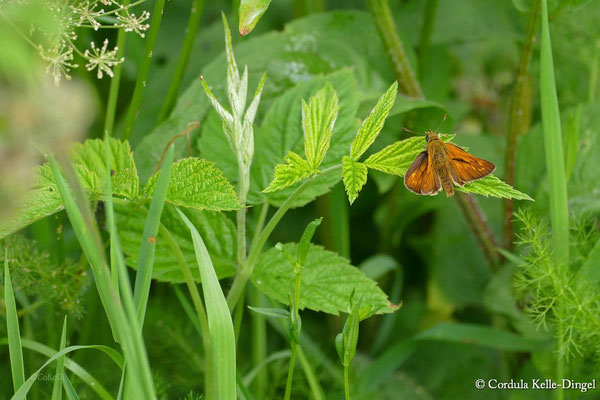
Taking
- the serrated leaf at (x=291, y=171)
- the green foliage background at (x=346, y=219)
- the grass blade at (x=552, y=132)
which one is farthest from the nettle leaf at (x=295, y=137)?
the grass blade at (x=552, y=132)

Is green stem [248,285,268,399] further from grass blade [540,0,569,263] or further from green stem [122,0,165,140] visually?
grass blade [540,0,569,263]

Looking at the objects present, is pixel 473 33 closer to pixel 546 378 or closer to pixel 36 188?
pixel 546 378

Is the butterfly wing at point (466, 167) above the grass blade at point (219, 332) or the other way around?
above

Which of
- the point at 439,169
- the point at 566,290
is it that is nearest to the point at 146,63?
the point at 439,169

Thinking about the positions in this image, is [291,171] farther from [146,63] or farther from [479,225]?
[479,225]

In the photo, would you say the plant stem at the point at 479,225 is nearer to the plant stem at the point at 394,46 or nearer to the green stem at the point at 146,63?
the plant stem at the point at 394,46

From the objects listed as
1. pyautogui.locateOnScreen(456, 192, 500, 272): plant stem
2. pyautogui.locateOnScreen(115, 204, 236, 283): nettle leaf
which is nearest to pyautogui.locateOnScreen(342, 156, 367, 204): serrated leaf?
pyautogui.locateOnScreen(115, 204, 236, 283): nettle leaf
